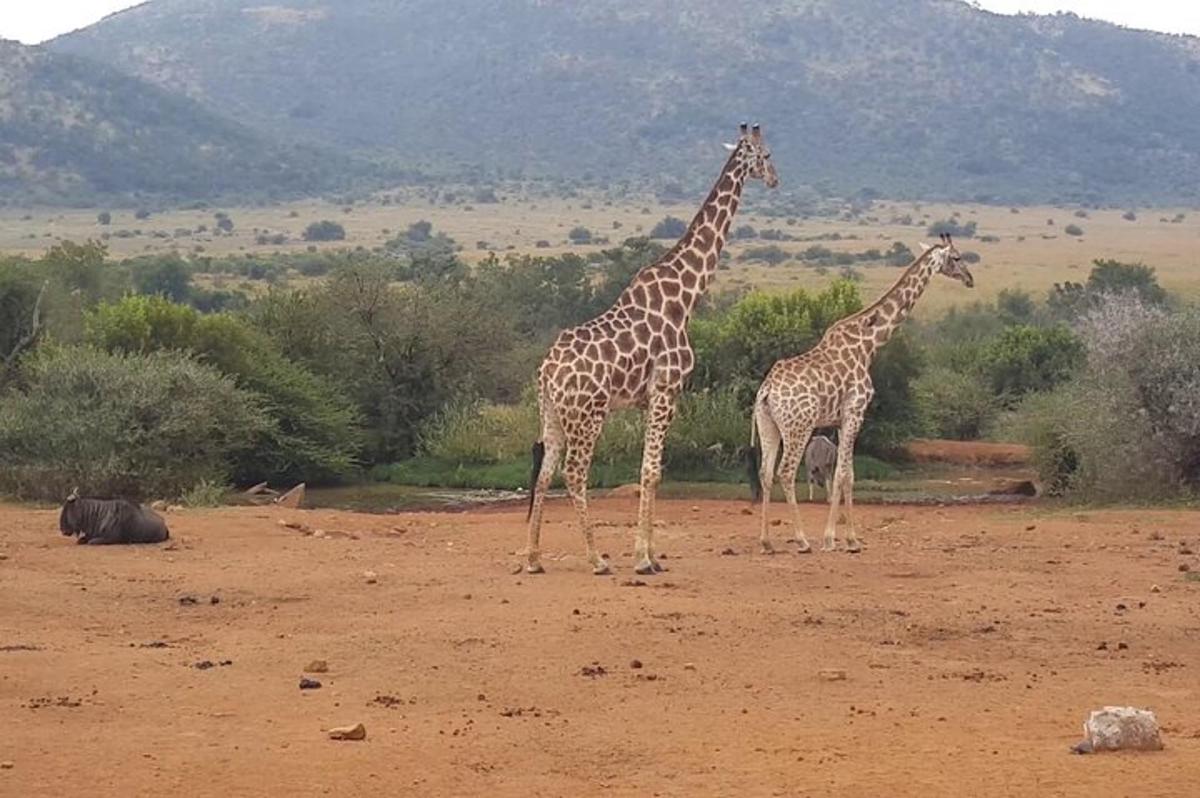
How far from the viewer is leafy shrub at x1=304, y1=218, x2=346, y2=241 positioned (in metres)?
100

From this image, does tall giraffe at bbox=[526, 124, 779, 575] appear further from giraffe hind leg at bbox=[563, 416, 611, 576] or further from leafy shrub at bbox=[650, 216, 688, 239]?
leafy shrub at bbox=[650, 216, 688, 239]

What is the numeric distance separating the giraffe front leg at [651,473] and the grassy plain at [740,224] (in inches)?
1989

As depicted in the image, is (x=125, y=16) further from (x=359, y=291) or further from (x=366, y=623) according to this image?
(x=366, y=623)

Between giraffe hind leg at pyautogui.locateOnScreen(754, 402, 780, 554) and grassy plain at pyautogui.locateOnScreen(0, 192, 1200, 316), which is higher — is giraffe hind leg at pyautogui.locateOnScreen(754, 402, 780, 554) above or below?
above

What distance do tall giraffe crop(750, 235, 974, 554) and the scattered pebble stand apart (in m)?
7.99

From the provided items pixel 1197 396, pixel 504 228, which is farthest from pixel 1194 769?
pixel 504 228

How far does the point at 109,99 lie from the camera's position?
386ft

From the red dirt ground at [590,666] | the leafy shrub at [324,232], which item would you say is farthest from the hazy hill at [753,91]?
the red dirt ground at [590,666]

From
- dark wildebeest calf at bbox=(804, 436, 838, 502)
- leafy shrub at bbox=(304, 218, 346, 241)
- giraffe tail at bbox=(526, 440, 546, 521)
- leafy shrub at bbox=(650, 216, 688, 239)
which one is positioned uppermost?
giraffe tail at bbox=(526, 440, 546, 521)

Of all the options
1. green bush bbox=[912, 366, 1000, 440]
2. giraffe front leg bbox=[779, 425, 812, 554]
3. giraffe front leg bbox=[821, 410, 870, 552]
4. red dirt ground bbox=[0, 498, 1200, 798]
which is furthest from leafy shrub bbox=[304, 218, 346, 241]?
giraffe front leg bbox=[779, 425, 812, 554]

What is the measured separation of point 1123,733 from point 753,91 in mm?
133546

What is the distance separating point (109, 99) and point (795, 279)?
61165 mm

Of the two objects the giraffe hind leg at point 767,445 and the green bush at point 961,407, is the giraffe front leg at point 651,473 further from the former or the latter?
the green bush at point 961,407

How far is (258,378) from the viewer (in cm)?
3073
